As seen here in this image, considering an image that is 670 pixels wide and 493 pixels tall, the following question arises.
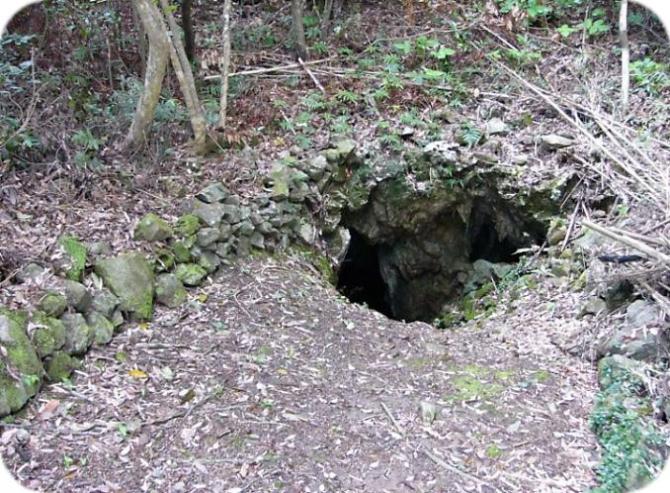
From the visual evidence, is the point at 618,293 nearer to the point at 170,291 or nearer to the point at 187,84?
the point at 170,291

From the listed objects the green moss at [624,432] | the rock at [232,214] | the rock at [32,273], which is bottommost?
the green moss at [624,432]

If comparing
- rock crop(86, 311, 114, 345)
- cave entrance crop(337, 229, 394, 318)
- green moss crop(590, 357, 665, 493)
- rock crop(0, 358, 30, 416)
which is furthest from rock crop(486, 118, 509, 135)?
rock crop(0, 358, 30, 416)

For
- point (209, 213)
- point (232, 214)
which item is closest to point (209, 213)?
point (209, 213)

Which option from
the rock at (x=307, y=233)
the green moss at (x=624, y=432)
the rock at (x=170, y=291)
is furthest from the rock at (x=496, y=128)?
the rock at (x=170, y=291)

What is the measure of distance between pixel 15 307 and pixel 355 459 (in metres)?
2.55

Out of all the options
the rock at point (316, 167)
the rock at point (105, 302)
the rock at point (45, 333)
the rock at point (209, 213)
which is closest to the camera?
the rock at point (45, 333)

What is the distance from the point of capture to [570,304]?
5.48 m

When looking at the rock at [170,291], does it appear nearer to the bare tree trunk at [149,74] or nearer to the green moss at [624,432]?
the bare tree trunk at [149,74]

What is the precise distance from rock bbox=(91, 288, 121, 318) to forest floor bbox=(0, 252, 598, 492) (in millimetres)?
247

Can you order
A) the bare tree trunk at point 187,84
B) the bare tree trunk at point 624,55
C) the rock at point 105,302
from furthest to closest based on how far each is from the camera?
the bare tree trunk at point 624,55
the bare tree trunk at point 187,84
the rock at point 105,302

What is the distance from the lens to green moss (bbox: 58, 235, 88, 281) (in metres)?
4.25

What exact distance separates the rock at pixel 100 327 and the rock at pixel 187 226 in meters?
1.21

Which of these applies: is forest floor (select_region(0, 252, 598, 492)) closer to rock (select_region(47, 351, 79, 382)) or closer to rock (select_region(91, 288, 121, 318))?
rock (select_region(47, 351, 79, 382))

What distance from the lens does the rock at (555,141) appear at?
6.94 m
